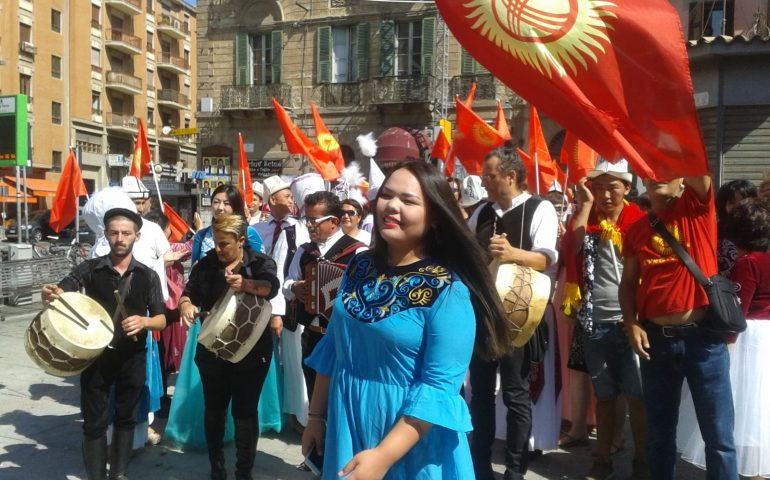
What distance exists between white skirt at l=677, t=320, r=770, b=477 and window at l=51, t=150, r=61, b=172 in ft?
159

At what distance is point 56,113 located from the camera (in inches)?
1834

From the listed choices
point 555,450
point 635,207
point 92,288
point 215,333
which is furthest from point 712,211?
point 92,288

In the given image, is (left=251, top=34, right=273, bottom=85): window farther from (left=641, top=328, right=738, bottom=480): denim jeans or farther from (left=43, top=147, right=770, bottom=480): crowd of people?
(left=641, top=328, right=738, bottom=480): denim jeans

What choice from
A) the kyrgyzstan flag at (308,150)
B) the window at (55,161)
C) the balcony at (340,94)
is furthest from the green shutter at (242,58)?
the window at (55,161)

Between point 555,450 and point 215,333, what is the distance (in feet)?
8.70

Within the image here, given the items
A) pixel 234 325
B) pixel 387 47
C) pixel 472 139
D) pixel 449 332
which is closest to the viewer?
pixel 449 332

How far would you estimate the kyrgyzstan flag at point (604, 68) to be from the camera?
126 inches

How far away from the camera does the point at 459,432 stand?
7.61 feet

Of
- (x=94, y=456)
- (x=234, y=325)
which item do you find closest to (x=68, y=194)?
(x=94, y=456)

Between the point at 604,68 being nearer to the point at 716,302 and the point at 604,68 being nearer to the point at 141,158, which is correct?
the point at 716,302

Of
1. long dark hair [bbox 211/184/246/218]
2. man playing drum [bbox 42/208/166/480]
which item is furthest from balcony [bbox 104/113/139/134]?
man playing drum [bbox 42/208/166/480]

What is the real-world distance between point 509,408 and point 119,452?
8.09 ft

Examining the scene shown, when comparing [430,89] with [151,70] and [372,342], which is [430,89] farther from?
[151,70]

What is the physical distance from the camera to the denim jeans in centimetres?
338
